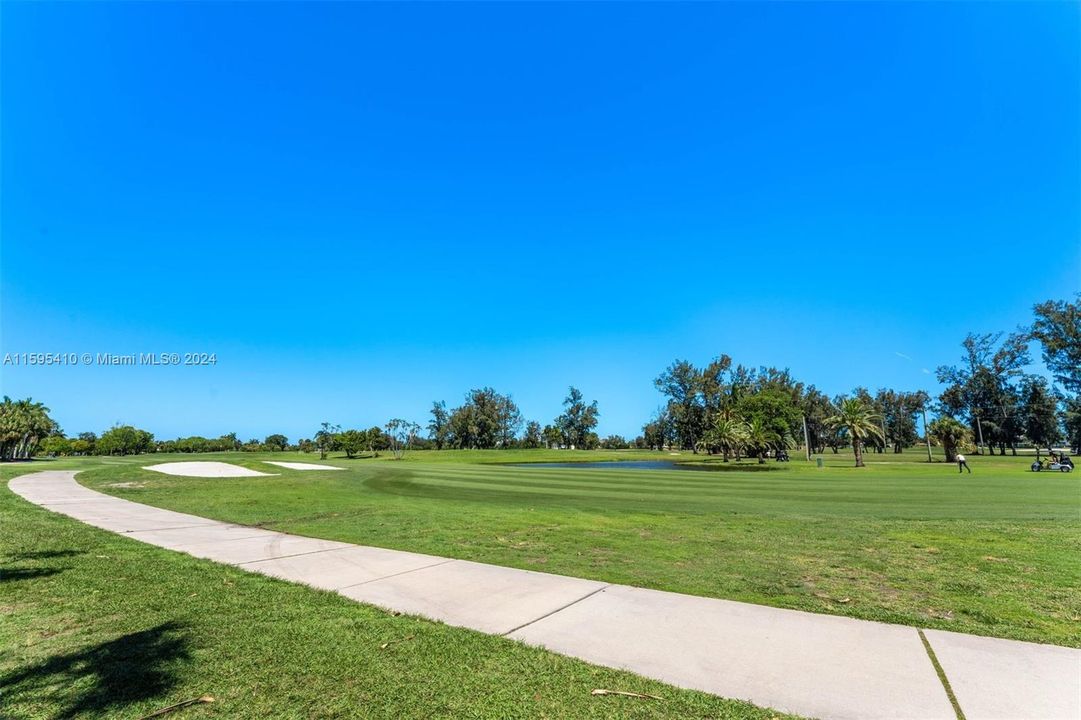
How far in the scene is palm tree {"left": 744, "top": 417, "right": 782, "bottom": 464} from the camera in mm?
58188

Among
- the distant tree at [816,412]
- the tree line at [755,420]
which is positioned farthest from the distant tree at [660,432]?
the distant tree at [816,412]

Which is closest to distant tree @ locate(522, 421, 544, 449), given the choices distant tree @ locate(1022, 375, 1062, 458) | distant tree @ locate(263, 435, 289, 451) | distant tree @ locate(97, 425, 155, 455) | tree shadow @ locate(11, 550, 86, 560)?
distant tree @ locate(263, 435, 289, 451)

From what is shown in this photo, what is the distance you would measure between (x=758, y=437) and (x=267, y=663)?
201 feet

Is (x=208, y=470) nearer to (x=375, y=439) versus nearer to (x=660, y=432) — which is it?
(x=375, y=439)

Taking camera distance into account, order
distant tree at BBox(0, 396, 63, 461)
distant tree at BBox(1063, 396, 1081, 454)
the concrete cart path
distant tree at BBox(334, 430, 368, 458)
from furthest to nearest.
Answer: distant tree at BBox(334, 430, 368, 458) < distant tree at BBox(1063, 396, 1081, 454) < distant tree at BBox(0, 396, 63, 461) < the concrete cart path

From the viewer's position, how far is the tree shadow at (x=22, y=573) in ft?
19.7

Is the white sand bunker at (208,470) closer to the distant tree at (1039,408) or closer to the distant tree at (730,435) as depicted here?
the distant tree at (730,435)

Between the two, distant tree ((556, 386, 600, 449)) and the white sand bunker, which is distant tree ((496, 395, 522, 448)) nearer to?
distant tree ((556, 386, 600, 449))

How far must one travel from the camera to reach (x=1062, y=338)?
2731 inches

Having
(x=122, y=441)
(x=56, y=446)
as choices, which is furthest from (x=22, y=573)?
(x=56, y=446)

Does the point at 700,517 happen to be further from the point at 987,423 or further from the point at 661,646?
the point at 987,423

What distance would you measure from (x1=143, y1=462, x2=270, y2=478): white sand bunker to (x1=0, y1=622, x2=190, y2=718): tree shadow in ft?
75.8

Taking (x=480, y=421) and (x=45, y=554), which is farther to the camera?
(x=480, y=421)

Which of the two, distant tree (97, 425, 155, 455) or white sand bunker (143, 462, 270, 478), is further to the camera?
distant tree (97, 425, 155, 455)
